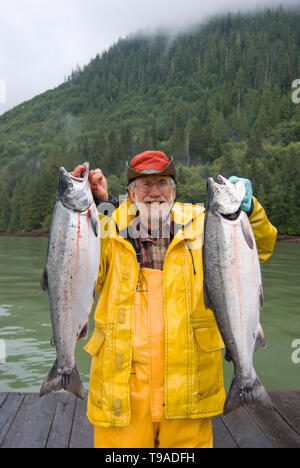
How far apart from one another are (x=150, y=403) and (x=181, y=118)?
384 feet

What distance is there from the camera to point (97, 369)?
2951mm

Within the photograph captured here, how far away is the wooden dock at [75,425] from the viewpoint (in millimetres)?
4098

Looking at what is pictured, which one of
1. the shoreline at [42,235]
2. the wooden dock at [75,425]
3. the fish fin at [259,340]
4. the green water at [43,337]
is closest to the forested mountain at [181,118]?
the shoreline at [42,235]

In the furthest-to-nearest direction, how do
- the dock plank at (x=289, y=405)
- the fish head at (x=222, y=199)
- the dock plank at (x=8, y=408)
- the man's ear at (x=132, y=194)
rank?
the dock plank at (x=289, y=405) < the dock plank at (x=8, y=408) < the man's ear at (x=132, y=194) < the fish head at (x=222, y=199)

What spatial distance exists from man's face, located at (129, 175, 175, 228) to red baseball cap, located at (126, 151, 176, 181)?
1.9 inches

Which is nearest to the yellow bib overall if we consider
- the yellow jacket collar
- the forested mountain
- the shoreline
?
the yellow jacket collar

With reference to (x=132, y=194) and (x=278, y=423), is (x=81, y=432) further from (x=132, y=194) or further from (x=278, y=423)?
(x=132, y=194)

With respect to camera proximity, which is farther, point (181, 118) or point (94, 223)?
point (181, 118)

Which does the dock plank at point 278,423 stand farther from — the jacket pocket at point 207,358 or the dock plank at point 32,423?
the dock plank at point 32,423

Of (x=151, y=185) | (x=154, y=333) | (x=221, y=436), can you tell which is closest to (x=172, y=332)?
(x=154, y=333)

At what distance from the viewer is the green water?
7.53m

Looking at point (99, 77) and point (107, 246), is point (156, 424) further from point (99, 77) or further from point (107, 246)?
point (99, 77)

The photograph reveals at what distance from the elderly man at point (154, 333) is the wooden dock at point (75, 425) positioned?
1.37 metres

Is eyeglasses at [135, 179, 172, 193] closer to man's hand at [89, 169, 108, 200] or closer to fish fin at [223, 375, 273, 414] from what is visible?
man's hand at [89, 169, 108, 200]
